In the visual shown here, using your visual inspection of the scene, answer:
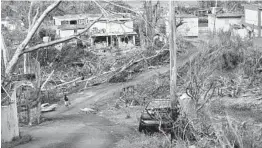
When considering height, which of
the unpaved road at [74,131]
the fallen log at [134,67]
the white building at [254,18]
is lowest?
the unpaved road at [74,131]

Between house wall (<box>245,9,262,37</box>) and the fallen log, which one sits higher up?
house wall (<box>245,9,262,37</box>)

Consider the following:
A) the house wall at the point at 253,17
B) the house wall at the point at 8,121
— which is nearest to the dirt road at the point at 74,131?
the house wall at the point at 8,121

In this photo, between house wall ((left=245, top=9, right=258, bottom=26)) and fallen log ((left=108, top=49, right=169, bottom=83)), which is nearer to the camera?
fallen log ((left=108, top=49, right=169, bottom=83))

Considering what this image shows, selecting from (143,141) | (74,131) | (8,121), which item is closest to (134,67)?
(74,131)

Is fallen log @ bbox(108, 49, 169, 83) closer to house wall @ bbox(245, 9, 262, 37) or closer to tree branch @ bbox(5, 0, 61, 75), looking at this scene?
house wall @ bbox(245, 9, 262, 37)

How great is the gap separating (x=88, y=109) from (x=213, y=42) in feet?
34.6

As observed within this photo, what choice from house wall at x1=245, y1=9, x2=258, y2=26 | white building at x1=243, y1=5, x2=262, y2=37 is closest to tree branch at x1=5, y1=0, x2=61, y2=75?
white building at x1=243, y1=5, x2=262, y2=37

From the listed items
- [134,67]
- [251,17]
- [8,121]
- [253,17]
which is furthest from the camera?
[251,17]

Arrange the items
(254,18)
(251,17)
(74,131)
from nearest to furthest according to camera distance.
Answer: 1. (74,131)
2. (254,18)
3. (251,17)

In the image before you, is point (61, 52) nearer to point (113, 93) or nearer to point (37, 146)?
point (113, 93)

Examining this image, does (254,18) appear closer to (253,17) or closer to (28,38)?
(253,17)

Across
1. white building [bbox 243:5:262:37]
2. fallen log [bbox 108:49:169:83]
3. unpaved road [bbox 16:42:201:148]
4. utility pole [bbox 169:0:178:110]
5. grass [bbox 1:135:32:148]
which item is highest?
white building [bbox 243:5:262:37]

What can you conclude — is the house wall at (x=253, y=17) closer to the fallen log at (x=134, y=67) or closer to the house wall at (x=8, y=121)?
the fallen log at (x=134, y=67)

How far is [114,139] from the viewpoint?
12.4 m
